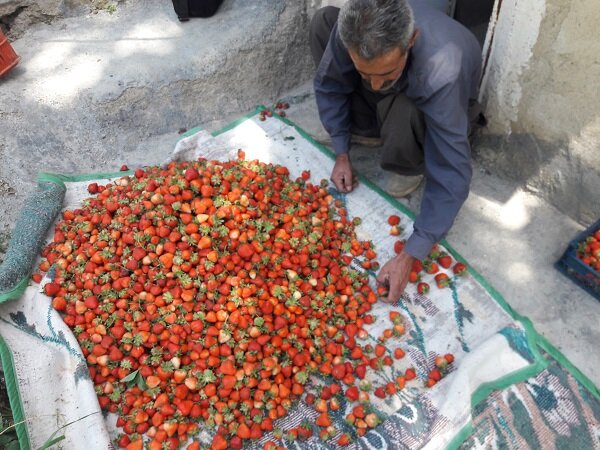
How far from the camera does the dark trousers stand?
7.57ft

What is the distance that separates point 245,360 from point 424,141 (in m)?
1.34

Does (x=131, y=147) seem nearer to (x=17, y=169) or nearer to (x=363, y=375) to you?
(x=17, y=169)

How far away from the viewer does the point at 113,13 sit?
385cm

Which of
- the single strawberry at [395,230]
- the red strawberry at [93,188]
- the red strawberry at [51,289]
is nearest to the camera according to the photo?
the red strawberry at [51,289]

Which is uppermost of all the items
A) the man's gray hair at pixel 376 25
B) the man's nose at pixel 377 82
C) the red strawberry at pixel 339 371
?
the man's gray hair at pixel 376 25

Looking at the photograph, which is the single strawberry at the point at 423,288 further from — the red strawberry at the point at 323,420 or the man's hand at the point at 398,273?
the red strawberry at the point at 323,420

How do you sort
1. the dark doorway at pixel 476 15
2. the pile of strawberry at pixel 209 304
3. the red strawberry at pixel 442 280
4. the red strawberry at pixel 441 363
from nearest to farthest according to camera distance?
the pile of strawberry at pixel 209 304, the red strawberry at pixel 441 363, the red strawberry at pixel 442 280, the dark doorway at pixel 476 15

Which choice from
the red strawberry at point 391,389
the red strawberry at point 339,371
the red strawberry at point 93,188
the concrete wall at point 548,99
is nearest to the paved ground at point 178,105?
the concrete wall at point 548,99

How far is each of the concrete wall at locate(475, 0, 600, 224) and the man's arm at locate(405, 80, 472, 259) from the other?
50cm

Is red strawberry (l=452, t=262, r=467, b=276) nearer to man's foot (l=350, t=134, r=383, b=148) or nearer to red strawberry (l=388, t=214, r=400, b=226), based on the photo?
red strawberry (l=388, t=214, r=400, b=226)

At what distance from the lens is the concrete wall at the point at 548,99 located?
2201mm

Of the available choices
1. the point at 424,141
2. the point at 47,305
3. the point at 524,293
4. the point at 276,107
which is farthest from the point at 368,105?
the point at 47,305

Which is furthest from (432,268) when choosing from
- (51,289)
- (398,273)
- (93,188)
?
(93,188)

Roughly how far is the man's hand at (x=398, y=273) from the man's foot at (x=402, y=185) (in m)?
0.67
